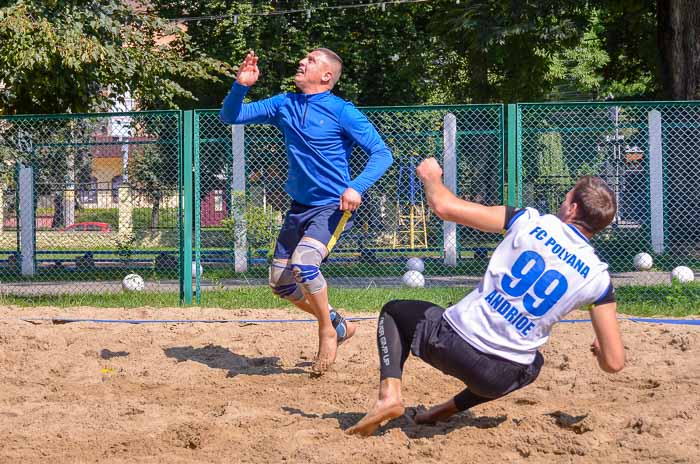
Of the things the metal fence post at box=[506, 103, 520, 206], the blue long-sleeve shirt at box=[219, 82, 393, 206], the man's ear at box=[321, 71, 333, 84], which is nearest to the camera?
the blue long-sleeve shirt at box=[219, 82, 393, 206]

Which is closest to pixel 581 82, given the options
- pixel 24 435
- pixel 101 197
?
pixel 101 197

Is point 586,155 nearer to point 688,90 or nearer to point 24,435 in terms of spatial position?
point 688,90

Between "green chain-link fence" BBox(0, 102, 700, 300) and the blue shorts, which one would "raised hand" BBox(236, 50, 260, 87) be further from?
"green chain-link fence" BBox(0, 102, 700, 300)

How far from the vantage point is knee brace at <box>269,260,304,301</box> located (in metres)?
6.54

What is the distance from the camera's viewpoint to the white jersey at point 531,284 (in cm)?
404

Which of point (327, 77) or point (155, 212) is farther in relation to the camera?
point (155, 212)

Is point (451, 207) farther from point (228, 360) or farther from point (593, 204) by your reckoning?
point (228, 360)

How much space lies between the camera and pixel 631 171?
14484mm

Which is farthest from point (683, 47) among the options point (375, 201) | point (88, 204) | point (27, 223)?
point (27, 223)

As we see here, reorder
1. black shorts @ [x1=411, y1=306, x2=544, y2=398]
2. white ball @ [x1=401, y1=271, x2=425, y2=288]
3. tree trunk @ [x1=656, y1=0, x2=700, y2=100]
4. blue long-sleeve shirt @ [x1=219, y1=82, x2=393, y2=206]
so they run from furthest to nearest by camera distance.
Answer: tree trunk @ [x1=656, y1=0, x2=700, y2=100] < white ball @ [x1=401, y1=271, x2=425, y2=288] < blue long-sleeve shirt @ [x1=219, y1=82, x2=393, y2=206] < black shorts @ [x1=411, y1=306, x2=544, y2=398]

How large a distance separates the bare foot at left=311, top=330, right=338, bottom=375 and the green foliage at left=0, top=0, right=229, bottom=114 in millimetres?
6490

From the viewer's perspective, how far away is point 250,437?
15.6 feet

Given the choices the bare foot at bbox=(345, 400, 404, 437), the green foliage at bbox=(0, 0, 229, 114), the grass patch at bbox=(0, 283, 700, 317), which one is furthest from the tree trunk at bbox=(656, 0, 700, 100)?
the bare foot at bbox=(345, 400, 404, 437)

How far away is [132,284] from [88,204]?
57.8 inches
